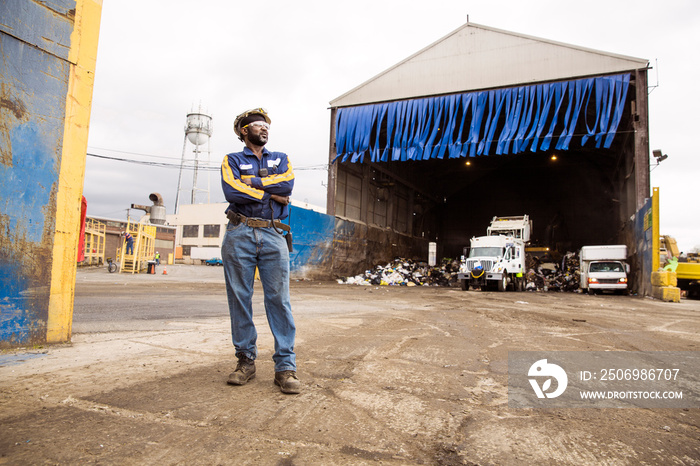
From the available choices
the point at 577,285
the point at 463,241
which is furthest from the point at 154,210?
the point at 577,285

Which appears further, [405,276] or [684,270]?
[405,276]

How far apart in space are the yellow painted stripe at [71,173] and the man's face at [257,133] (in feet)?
6.55

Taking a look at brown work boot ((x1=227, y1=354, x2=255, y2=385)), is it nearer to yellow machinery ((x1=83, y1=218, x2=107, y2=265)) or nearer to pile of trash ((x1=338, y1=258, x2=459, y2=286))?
pile of trash ((x1=338, y1=258, x2=459, y2=286))

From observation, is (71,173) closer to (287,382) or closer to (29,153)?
(29,153)

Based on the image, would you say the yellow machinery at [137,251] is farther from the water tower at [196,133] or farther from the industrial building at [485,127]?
the water tower at [196,133]

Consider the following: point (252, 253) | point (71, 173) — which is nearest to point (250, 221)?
point (252, 253)

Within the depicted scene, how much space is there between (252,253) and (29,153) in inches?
94.7

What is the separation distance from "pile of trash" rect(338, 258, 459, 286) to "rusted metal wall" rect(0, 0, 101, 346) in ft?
58.2

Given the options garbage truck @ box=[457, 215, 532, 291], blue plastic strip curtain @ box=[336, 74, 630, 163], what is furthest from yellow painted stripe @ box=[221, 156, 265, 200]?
blue plastic strip curtain @ box=[336, 74, 630, 163]

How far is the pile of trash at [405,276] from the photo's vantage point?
22.3 meters

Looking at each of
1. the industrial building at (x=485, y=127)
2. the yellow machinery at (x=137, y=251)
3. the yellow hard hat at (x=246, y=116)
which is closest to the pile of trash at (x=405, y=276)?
the industrial building at (x=485, y=127)

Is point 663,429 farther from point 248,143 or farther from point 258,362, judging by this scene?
point 248,143

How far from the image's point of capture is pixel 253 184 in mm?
3020

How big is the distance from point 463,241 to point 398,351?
3734 centimetres
